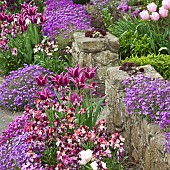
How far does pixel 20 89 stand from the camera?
6.97 m

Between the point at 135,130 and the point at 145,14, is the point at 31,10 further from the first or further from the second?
the point at 135,130

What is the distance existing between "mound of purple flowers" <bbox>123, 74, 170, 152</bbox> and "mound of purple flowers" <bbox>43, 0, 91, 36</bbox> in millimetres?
4112

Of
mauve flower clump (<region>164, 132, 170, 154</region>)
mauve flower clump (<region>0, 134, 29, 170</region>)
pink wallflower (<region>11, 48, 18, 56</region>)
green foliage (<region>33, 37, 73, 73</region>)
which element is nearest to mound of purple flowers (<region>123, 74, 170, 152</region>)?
mauve flower clump (<region>164, 132, 170, 154</region>)

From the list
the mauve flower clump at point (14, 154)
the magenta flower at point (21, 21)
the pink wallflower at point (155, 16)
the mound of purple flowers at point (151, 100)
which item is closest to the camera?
the mound of purple flowers at point (151, 100)

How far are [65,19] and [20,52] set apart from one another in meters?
1.32

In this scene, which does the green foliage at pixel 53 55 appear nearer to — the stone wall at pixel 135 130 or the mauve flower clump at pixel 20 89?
the mauve flower clump at pixel 20 89

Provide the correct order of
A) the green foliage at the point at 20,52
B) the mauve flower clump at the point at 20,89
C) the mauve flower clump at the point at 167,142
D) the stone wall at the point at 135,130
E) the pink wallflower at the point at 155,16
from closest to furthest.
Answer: the mauve flower clump at the point at 167,142
the stone wall at the point at 135,130
the mauve flower clump at the point at 20,89
the pink wallflower at the point at 155,16
the green foliage at the point at 20,52

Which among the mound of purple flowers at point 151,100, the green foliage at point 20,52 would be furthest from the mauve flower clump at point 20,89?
the mound of purple flowers at point 151,100

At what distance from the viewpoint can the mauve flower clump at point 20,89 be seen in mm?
6879

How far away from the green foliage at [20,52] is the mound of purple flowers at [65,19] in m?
0.48

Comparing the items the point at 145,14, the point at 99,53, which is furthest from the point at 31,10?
the point at 145,14

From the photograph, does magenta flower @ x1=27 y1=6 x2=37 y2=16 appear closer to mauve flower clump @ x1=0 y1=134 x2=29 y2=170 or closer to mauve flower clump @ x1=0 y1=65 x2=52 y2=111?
mauve flower clump @ x1=0 y1=65 x2=52 y2=111

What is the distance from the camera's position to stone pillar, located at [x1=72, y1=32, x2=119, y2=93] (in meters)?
7.13

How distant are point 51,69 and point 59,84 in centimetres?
303
